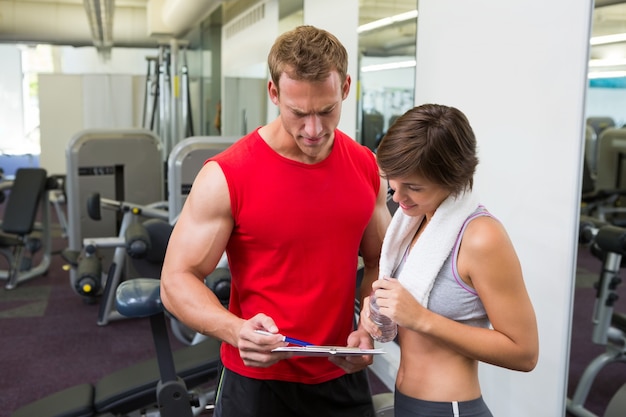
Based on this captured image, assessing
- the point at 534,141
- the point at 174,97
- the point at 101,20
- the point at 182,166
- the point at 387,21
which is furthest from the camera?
the point at 101,20

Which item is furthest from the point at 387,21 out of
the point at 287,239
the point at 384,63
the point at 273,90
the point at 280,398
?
the point at 280,398

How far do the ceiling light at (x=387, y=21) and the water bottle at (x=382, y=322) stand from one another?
6.63ft

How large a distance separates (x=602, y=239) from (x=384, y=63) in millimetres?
1786

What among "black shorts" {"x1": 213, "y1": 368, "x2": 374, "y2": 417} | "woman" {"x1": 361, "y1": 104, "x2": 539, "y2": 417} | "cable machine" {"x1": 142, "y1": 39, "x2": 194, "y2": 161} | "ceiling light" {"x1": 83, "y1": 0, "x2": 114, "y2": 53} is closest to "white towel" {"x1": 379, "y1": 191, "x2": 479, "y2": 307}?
"woman" {"x1": 361, "y1": 104, "x2": 539, "y2": 417}

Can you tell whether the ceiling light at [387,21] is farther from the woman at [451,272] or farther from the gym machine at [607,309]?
the woman at [451,272]

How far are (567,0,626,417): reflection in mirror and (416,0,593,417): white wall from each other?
0.03 metres

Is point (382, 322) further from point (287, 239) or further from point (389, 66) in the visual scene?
point (389, 66)

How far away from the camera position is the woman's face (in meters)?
1.21

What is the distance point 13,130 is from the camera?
37.0ft

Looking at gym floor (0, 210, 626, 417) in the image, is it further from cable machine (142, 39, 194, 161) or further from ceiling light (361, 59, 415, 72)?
cable machine (142, 39, 194, 161)

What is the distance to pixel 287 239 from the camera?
1.39m

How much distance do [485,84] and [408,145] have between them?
1.32 m

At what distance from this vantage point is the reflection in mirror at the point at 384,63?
123 inches

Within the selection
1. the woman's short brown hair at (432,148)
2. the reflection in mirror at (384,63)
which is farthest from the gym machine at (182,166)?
the woman's short brown hair at (432,148)
